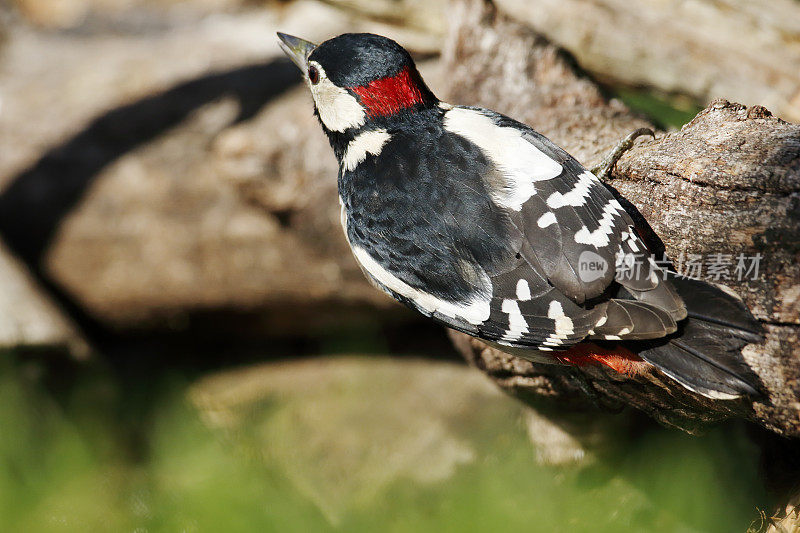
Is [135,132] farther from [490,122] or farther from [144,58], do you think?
[490,122]

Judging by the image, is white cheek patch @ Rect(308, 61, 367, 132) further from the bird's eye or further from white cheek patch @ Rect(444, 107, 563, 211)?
white cheek patch @ Rect(444, 107, 563, 211)

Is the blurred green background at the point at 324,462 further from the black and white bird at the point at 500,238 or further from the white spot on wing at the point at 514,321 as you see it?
the white spot on wing at the point at 514,321

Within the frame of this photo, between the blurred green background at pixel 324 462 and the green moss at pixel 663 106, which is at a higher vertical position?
the green moss at pixel 663 106

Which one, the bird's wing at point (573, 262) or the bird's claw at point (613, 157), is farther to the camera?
the bird's claw at point (613, 157)

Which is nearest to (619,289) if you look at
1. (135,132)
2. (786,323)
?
(786,323)

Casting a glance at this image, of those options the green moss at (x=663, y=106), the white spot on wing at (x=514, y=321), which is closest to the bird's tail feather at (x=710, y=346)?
the white spot on wing at (x=514, y=321)

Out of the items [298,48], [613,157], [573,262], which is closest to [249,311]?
[298,48]
